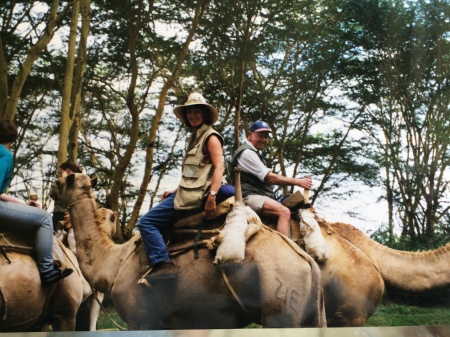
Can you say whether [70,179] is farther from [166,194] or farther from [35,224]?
[166,194]

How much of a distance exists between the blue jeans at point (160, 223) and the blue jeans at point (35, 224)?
0.49 metres

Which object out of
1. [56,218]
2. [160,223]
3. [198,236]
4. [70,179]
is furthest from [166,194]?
[56,218]

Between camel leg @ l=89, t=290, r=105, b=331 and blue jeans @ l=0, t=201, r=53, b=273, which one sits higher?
blue jeans @ l=0, t=201, r=53, b=273

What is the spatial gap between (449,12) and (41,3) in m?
2.35

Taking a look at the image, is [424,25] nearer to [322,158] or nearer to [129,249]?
[322,158]

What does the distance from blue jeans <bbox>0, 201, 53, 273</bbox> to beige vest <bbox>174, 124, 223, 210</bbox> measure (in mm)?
676

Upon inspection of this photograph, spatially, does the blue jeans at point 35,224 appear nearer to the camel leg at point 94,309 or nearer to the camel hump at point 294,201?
the camel leg at point 94,309

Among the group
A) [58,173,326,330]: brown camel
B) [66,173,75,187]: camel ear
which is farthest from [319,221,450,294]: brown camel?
[66,173,75,187]: camel ear

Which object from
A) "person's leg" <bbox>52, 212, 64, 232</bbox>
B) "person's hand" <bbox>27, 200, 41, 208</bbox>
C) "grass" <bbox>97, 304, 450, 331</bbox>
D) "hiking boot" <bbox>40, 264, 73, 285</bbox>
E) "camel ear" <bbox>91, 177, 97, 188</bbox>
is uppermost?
"camel ear" <bbox>91, 177, 97, 188</bbox>

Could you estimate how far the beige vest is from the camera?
9.08ft

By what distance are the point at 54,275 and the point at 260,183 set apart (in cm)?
114

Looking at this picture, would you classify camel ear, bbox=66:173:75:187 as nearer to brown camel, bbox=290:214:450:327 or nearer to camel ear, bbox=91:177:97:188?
camel ear, bbox=91:177:97:188

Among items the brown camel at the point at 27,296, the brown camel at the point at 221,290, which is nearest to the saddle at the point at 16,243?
the brown camel at the point at 27,296

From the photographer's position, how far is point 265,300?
104 inches
